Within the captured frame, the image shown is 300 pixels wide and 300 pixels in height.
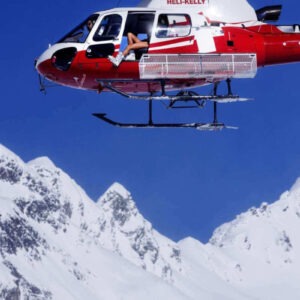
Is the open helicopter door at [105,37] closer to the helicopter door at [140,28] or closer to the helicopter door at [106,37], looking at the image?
the helicopter door at [106,37]

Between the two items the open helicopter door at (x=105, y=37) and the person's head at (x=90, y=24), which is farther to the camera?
the person's head at (x=90, y=24)

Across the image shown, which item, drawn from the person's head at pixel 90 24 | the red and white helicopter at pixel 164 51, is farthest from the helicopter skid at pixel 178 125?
the person's head at pixel 90 24

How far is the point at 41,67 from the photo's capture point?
44.5m

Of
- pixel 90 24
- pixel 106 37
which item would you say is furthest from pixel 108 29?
pixel 90 24

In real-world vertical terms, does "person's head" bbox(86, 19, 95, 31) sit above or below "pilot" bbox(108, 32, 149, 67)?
above

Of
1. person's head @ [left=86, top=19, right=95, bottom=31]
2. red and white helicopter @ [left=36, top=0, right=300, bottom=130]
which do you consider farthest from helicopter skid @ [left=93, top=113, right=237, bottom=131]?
person's head @ [left=86, top=19, right=95, bottom=31]

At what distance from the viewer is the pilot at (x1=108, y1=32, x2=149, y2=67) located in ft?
140

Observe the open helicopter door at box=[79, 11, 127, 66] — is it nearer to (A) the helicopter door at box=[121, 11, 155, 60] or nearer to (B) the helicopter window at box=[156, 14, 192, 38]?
(A) the helicopter door at box=[121, 11, 155, 60]

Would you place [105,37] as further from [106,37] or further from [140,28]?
[140,28]

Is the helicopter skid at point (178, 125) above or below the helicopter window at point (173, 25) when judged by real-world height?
below

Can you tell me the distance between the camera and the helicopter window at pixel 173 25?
42844 millimetres

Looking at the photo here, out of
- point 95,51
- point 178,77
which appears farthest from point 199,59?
point 95,51

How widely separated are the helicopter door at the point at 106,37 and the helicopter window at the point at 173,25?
56.1 inches

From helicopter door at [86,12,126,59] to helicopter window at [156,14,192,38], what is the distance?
1425mm
